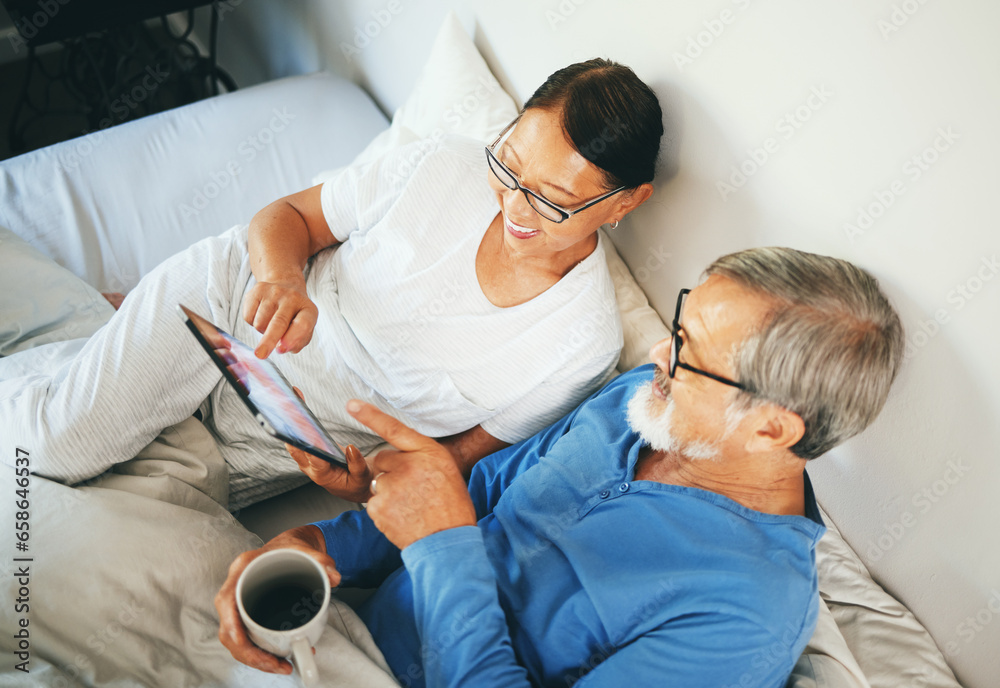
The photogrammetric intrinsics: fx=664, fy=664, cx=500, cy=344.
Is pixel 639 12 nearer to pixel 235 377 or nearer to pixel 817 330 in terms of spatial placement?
pixel 817 330

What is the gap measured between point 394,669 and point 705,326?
767mm

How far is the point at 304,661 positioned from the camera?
31.7 inches

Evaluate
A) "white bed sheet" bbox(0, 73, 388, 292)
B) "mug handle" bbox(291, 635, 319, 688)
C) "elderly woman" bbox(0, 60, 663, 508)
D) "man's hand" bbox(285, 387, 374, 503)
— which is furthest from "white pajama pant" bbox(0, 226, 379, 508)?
"mug handle" bbox(291, 635, 319, 688)

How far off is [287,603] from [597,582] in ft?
1.51

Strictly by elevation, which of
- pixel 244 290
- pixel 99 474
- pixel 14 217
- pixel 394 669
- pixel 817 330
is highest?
pixel 817 330

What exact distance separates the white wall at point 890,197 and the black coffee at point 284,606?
0.91m

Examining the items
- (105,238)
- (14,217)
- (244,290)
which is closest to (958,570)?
(244,290)

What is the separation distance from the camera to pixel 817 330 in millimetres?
926

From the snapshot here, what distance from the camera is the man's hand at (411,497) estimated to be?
3.30ft

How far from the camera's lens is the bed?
102 centimetres

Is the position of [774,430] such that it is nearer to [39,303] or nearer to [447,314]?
[447,314]

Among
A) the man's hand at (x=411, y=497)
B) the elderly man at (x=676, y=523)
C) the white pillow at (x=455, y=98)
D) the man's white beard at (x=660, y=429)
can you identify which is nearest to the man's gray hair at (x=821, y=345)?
the elderly man at (x=676, y=523)

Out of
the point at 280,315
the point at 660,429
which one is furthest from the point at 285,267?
the point at 660,429

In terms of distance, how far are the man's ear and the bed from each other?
348 mm
